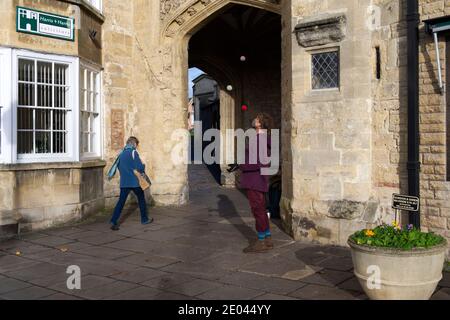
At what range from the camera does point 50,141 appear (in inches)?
357

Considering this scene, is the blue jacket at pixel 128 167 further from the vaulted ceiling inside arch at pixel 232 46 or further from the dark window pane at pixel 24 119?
the vaulted ceiling inside arch at pixel 232 46

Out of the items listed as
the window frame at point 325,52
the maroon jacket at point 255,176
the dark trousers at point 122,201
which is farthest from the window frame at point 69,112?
the window frame at point 325,52

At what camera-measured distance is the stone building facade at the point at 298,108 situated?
662 cm

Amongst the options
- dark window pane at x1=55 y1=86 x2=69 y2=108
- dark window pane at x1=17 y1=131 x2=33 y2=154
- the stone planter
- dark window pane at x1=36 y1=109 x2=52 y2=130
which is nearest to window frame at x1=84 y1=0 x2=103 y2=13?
dark window pane at x1=55 y1=86 x2=69 y2=108

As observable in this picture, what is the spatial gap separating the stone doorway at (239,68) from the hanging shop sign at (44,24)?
697 cm

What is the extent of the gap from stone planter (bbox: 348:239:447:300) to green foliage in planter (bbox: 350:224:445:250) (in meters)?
0.07

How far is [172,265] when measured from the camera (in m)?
6.24

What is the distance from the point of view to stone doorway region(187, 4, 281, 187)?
15961 millimetres

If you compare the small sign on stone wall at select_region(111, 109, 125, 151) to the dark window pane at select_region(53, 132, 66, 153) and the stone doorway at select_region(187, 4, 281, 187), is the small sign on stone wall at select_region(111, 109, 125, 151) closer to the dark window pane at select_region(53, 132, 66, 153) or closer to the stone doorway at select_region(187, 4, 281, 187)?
the dark window pane at select_region(53, 132, 66, 153)

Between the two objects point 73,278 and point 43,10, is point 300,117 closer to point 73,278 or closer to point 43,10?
point 73,278

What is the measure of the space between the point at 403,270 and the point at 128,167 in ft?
18.4

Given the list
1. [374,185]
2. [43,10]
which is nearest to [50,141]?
[43,10]

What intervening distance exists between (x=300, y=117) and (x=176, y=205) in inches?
194

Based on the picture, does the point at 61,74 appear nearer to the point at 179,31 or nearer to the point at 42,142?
the point at 42,142
